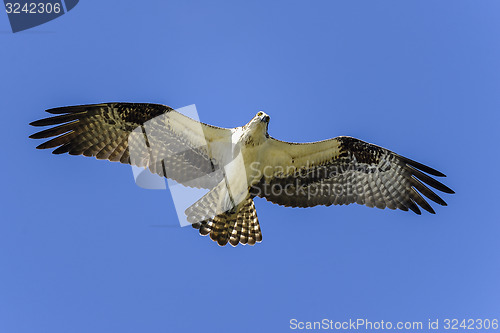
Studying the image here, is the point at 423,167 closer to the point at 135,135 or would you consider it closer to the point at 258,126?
the point at 258,126

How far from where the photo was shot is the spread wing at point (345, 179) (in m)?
11.1

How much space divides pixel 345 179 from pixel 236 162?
87.3 inches

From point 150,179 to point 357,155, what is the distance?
3.86 meters

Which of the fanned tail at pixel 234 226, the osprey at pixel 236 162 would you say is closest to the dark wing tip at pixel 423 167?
the osprey at pixel 236 162

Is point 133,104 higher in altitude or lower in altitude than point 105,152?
higher

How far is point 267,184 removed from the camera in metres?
11.5

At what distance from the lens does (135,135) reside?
1070 cm

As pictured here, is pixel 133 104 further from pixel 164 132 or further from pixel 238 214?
pixel 238 214

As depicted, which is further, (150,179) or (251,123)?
(150,179)

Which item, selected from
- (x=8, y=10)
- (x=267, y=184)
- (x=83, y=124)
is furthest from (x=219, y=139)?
(x=8, y=10)

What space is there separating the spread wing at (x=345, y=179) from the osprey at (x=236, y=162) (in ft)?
0.06

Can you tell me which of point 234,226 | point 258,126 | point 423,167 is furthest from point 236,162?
point 423,167

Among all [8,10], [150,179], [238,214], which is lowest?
[238,214]

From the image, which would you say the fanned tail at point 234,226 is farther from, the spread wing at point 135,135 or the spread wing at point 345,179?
the spread wing at point 135,135
